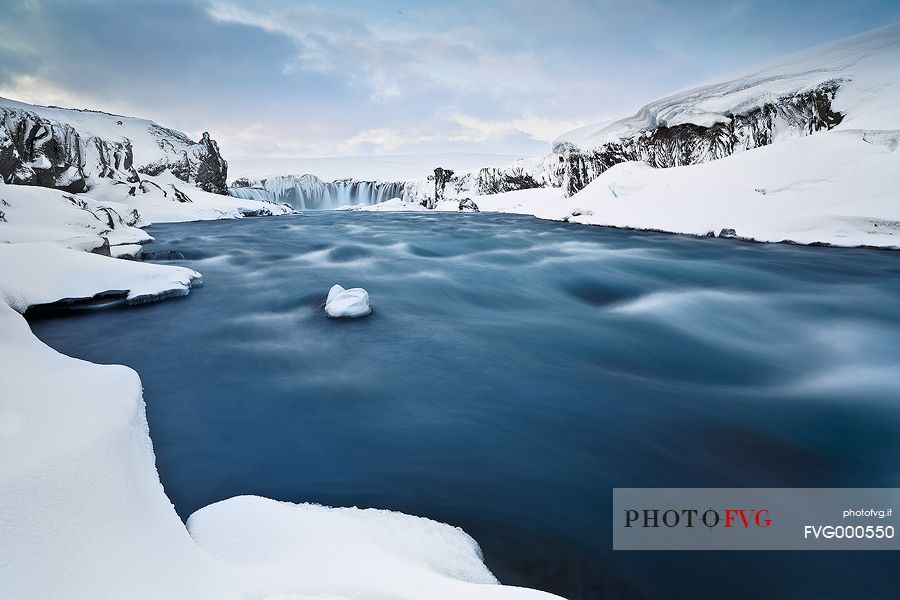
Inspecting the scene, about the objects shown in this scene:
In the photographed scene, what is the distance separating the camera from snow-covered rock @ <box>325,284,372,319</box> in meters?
5.48

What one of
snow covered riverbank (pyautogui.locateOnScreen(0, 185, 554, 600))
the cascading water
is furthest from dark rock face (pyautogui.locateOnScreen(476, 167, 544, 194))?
snow covered riverbank (pyautogui.locateOnScreen(0, 185, 554, 600))

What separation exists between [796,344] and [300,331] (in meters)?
6.37

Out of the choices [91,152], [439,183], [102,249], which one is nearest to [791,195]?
[102,249]

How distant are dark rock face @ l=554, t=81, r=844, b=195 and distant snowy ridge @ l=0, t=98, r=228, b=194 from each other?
27264 mm

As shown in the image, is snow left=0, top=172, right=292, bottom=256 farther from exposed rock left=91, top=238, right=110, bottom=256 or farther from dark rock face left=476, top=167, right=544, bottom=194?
dark rock face left=476, top=167, right=544, bottom=194

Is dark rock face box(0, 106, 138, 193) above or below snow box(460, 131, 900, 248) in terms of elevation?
above

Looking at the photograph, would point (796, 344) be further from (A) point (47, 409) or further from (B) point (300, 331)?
(A) point (47, 409)

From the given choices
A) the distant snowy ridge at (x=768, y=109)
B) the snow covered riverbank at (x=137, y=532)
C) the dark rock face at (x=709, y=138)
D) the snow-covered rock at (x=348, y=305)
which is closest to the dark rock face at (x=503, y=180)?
the dark rock face at (x=709, y=138)

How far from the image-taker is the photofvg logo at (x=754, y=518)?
6.60 ft

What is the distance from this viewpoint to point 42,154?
1766 centimetres

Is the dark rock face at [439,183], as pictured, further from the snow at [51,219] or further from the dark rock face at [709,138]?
the snow at [51,219]

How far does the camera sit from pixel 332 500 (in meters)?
2.29

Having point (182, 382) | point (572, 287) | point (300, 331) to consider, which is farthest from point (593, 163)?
point (182, 382)

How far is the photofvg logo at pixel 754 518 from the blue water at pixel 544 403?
76 millimetres
